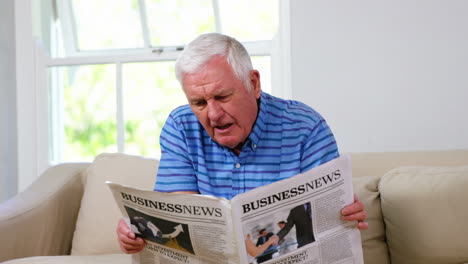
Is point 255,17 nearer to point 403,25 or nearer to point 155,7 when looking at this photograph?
point 155,7

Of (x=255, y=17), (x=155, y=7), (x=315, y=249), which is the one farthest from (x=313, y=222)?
(x=155, y=7)

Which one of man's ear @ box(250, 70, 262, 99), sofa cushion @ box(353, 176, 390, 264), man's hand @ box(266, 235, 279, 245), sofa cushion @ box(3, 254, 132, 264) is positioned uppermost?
man's ear @ box(250, 70, 262, 99)

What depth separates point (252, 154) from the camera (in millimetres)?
1520

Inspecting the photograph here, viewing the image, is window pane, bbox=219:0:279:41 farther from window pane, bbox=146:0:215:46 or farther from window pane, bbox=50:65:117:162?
window pane, bbox=50:65:117:162

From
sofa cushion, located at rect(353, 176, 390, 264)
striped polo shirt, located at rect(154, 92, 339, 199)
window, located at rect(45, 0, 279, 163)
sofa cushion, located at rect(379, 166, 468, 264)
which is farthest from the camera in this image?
window, located at rect(45, 0, 279, 163)

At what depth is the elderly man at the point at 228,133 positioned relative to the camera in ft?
4.60

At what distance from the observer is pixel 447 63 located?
250 cm

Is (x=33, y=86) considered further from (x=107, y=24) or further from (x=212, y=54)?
(x=212, y=54)

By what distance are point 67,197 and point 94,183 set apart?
14 cm

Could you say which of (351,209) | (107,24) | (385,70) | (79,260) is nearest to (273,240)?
(351,209)

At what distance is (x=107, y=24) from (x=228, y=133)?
83.5 inches

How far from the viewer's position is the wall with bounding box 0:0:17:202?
3.20 meters

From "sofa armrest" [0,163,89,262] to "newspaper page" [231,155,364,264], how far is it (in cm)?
101

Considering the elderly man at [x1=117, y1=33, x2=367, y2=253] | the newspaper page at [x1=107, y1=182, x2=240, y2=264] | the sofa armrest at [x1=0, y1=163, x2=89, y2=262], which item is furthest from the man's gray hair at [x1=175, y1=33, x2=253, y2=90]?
the sofa armrest at [x1=0, y1=163, x2=89, y2=262]
